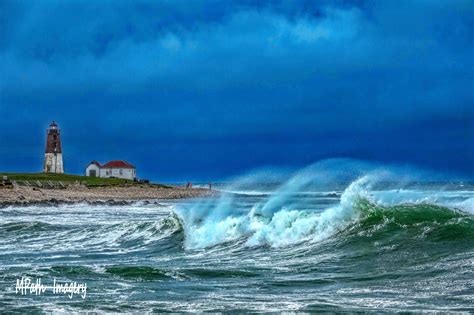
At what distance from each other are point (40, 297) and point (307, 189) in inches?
577

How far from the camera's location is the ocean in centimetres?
1143

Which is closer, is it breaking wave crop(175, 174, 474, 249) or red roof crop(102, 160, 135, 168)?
breaking wave crop(175, 174, 474, 249)

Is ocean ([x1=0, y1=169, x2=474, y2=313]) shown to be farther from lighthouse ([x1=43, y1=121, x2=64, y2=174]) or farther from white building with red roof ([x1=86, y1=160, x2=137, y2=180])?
white building with red roof ([x1=86, y1=160, x2=137, y2=180])

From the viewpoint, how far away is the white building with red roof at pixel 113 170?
11888 cm

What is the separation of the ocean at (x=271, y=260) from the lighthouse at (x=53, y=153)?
85.4m

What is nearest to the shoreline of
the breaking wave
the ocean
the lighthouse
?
the lighthouse

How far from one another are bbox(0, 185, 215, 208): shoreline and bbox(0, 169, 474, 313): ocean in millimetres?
30493

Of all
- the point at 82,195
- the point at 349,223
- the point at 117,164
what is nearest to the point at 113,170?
the point at 117,164

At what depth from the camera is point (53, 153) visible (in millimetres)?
110562

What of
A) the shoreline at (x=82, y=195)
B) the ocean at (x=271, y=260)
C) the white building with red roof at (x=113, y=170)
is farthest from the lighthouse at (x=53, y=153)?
the ocean at (x=271, y=260)

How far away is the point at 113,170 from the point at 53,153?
11.5 m

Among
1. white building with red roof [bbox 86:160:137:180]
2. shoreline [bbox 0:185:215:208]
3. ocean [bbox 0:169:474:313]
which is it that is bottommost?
ocean [bbox 0:169:474:313]

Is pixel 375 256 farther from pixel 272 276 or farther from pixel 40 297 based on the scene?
pixel 40 297

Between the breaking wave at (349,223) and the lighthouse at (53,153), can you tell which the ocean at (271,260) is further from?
the lighthouse at (53,153)
